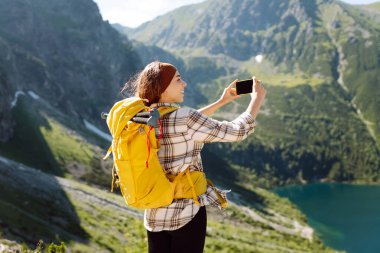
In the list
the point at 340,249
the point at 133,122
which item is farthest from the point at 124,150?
the point at 340,249

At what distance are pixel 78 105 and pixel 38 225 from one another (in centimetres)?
12243

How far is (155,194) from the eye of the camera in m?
5.73

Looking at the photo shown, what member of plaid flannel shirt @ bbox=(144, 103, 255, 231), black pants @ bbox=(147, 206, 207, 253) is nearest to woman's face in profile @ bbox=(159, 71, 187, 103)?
plaid flannel shirt @ bbox=(144, 103, 255, 231)

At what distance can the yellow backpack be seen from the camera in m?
5.57

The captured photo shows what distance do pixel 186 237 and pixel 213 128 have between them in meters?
1.69

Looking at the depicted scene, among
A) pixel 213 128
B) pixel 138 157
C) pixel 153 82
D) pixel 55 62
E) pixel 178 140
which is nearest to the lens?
pixel 138 157

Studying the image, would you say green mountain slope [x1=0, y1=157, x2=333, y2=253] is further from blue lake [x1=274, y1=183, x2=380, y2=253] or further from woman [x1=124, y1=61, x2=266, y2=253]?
blue lake [x1=274, y1=183, x2=380, y2=253]

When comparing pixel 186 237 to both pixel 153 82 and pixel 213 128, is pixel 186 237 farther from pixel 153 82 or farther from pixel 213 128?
pixel 153 82

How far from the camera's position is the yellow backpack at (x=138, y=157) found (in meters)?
5.57

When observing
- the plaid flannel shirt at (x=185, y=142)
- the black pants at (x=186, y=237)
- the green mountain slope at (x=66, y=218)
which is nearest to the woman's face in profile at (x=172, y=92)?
the plaid flannel shirt at (x=185, y=142)

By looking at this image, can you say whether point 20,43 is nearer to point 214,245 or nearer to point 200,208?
point 214,245

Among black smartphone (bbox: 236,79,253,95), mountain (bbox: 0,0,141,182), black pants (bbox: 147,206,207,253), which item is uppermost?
black smartphone (bbox: 236,79,253,95)

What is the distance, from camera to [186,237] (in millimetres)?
6090

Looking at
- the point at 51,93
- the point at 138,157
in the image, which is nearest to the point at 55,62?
the point at 51,93
